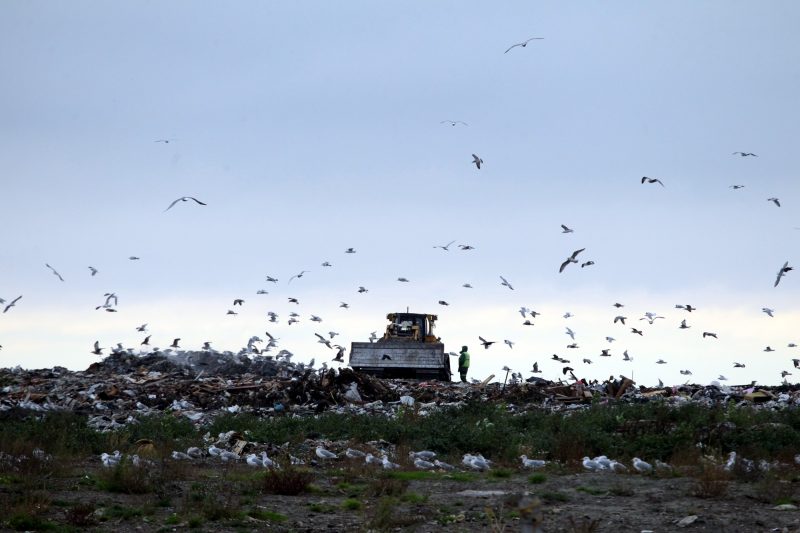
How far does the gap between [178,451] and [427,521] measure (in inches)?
250

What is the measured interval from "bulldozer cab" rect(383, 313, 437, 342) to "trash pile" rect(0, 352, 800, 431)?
214 inches

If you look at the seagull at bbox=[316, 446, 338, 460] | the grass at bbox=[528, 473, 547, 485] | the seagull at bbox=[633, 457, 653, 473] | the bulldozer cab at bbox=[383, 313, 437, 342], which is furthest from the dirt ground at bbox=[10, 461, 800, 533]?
the bulldozer cab at bbox=[383, 313, 437, 342]

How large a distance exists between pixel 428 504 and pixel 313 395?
11.9 metres

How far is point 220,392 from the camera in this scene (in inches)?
910

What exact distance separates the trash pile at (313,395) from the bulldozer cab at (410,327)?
5.43 metres

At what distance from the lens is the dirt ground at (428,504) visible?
357 inches

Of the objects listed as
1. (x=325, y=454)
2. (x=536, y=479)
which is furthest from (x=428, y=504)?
(x=325, y=454)

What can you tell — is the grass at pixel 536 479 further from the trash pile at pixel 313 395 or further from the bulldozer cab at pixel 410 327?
the bulldozer cab at pixel 410 327

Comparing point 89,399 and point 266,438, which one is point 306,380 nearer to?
point 89,399

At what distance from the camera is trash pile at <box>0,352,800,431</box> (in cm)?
2000

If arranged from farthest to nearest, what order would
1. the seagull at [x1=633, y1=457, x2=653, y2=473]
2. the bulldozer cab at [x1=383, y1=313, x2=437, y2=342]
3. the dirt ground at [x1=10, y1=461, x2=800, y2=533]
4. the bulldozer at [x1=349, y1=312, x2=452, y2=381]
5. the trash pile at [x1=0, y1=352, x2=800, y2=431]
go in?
1. the bulldozer cab at [x1=383, y1=313, x2=437, y2=342]
2. the bulldozer at [x1=349, y1=312, x2=452, y2=381]
3. the trash pile at [x1=0, y1=352, x2=800, y2=431]
4. the seagull at [x1=633, y1=457, x2=653, y2=473]
5. the dirt ground at [x1=10, y1=461, x2=800, y2=533]

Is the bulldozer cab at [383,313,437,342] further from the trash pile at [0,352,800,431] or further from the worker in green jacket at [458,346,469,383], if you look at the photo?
the trash pile at [0,352,800,431]

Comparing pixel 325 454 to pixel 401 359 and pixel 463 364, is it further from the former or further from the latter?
pixel 463 364

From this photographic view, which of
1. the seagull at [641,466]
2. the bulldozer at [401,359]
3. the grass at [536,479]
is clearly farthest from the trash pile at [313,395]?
the grass at [536,479]
